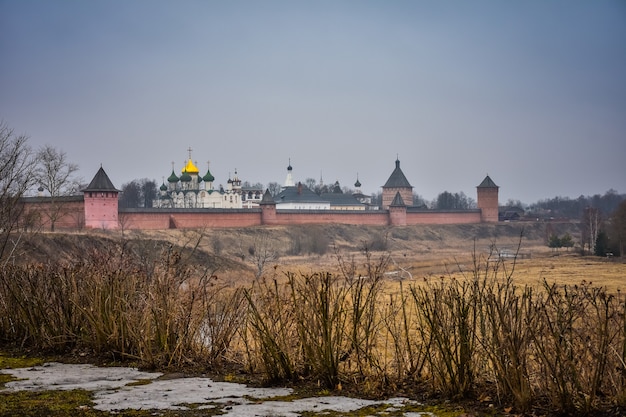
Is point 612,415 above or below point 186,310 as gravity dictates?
below

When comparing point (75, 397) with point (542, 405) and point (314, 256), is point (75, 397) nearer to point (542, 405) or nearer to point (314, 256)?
point (542, 405)

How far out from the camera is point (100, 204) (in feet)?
143

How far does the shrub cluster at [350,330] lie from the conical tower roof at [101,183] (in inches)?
1510

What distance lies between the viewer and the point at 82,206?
43.6 metres

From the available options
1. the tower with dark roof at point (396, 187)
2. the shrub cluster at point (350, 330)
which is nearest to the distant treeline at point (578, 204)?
the tower with dark roof at point (396, 187)

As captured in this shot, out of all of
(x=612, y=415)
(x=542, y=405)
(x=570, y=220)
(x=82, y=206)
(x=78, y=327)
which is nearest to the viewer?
(x=612, y=415)

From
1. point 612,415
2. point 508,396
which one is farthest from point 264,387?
point 612,415

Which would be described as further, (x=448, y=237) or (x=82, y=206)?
(x=448, y=237)

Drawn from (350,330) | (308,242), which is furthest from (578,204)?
(350,330)

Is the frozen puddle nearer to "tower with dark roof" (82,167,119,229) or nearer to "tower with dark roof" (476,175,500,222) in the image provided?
"tower with dark roof" (82,167,119,229)

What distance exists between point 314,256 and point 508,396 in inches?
1640

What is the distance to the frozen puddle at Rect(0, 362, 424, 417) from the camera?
3838mm

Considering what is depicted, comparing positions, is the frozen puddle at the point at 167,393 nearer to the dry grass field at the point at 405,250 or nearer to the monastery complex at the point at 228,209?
the dry grass field at the point at 405,250

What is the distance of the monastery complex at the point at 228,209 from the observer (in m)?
43.4
